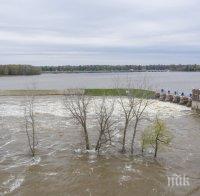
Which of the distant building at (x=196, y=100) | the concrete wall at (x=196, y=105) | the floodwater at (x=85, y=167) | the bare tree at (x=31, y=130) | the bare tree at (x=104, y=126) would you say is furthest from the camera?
the distant building at (x=196, y=100)

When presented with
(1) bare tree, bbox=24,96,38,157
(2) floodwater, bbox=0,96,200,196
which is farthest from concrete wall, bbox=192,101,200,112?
(1) bare tree, bbox=24,96,38,157

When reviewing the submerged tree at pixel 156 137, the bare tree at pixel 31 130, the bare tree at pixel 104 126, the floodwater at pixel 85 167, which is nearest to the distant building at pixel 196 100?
the floodwater at pixel 85 167

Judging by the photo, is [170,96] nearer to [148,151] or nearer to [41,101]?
[41,101]

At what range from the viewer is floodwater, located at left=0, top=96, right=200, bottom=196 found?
26.0 m

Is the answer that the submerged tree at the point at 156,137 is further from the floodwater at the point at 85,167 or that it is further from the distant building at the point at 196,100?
the distant building at the point at 196,100

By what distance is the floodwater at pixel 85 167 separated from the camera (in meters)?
26.0

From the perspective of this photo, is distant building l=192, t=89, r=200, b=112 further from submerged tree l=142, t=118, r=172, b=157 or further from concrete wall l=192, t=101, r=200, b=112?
submerged tree l=142, t=118, r=172, b=157

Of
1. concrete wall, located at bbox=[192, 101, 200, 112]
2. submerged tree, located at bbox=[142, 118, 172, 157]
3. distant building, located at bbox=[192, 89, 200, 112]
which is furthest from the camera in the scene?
distant building, located at bbox=[192, 89, 200, 112]

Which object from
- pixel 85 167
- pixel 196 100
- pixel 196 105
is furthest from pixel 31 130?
pixel 196 100

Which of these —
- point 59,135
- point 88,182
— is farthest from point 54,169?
point 59,135

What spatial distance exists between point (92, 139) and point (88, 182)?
11.7 meters

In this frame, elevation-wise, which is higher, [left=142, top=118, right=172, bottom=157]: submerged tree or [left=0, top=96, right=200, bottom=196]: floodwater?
[left=142, top=118, right=172, bottom=157]: submerged tree

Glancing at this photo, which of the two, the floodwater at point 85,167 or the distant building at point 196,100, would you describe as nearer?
the floodwater at point 85,167

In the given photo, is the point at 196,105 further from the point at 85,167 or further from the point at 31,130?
the point at 85,167
